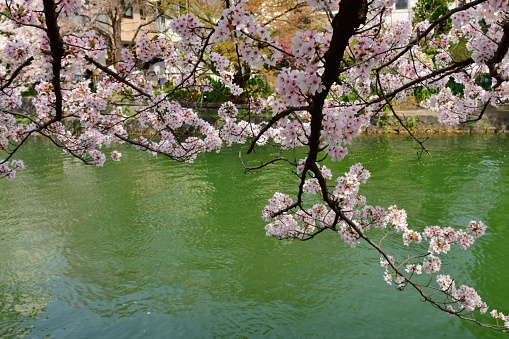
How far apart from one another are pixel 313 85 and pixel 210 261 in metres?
4.09

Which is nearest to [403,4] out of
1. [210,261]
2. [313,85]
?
[210,261]

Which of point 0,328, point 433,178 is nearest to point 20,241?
point 0,328

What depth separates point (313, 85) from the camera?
6.52 ft

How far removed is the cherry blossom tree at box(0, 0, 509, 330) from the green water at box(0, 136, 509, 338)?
1.97ft

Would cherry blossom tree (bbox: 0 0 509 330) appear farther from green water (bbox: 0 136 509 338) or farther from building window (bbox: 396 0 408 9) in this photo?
building window (bbox: 396 0 408 9)

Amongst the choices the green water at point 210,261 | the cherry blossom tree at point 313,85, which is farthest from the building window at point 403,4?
the cherry blossom tree at point 313,85

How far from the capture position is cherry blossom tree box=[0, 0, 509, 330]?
2137mm

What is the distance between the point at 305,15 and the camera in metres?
15.7

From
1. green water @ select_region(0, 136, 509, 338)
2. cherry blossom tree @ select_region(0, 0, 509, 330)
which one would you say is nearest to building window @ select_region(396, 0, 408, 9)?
green water @ select_region(0, 136, 509, 338)

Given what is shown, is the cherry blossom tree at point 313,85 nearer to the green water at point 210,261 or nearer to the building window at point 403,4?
the green water at point 210,261

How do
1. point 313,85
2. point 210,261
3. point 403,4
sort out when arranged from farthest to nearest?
1. point 403,4
2. point 210,261
3. point 313,85

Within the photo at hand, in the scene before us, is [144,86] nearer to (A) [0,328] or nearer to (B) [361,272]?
(A) [0,328]

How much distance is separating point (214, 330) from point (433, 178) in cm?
650

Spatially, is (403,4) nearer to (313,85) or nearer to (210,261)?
(210,261)
